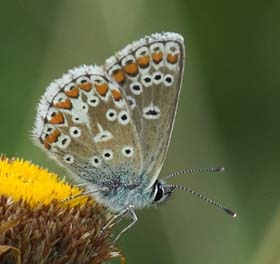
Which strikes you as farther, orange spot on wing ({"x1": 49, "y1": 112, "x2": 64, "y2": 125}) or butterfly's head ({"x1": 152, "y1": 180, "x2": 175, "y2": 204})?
butterfly's head ({"x1": 152, "y1": 180, "x2": 175, "y2": 204})

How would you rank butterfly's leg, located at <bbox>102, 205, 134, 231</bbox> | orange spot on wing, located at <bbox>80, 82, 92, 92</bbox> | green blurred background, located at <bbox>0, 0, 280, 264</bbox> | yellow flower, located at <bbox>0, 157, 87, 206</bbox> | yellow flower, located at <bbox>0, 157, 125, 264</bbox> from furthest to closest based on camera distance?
green blurred background, located at <bbox>0, 0, 280, 264</bbox>
orange spot on wing, located at <bbox>80, 82, 92, 92</bbox>
butterfly's leg, located at <bbox>102, 205, 134, 231</bbox>
yellow flower, located at <bbox>0, 157, 87, 206</bbox>
yellow flower, located at <bbox>0, 157, 125, 264</bbox>

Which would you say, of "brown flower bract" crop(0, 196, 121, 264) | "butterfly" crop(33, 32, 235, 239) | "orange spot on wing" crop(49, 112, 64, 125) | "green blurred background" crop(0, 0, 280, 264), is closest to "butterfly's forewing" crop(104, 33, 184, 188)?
"butterfly" crop(33, 32, 235, 239)

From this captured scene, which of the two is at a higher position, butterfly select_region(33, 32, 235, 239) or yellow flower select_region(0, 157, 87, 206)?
butterfly select_region(33, 32, 235, 239)

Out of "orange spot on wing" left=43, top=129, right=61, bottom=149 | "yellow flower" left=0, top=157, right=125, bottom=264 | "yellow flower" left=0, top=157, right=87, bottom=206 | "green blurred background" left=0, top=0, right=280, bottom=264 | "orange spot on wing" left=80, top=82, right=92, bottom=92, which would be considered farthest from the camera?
"green blurred background" left=0, top=0, right=280, bottom=264

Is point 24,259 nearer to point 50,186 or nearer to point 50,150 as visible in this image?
point 50,186

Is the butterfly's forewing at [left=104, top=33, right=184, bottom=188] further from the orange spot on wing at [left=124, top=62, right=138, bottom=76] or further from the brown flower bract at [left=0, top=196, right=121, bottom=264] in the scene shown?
the brown flower bract at [left=0, top=196, right=121, bottom=264]

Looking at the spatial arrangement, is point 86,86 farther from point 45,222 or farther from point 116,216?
point 45,222

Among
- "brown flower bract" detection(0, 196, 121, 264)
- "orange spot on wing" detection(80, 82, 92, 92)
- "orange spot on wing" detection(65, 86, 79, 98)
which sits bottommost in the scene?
"brown flower bract" detection(0, 196, 121, 264)

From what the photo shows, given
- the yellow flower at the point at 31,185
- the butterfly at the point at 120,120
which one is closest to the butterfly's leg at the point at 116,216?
the butterfly at the point at 120,120

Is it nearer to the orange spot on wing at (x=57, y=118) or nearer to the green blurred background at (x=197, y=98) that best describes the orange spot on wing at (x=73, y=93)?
the orange spot on wing at (x=57, y=118)
